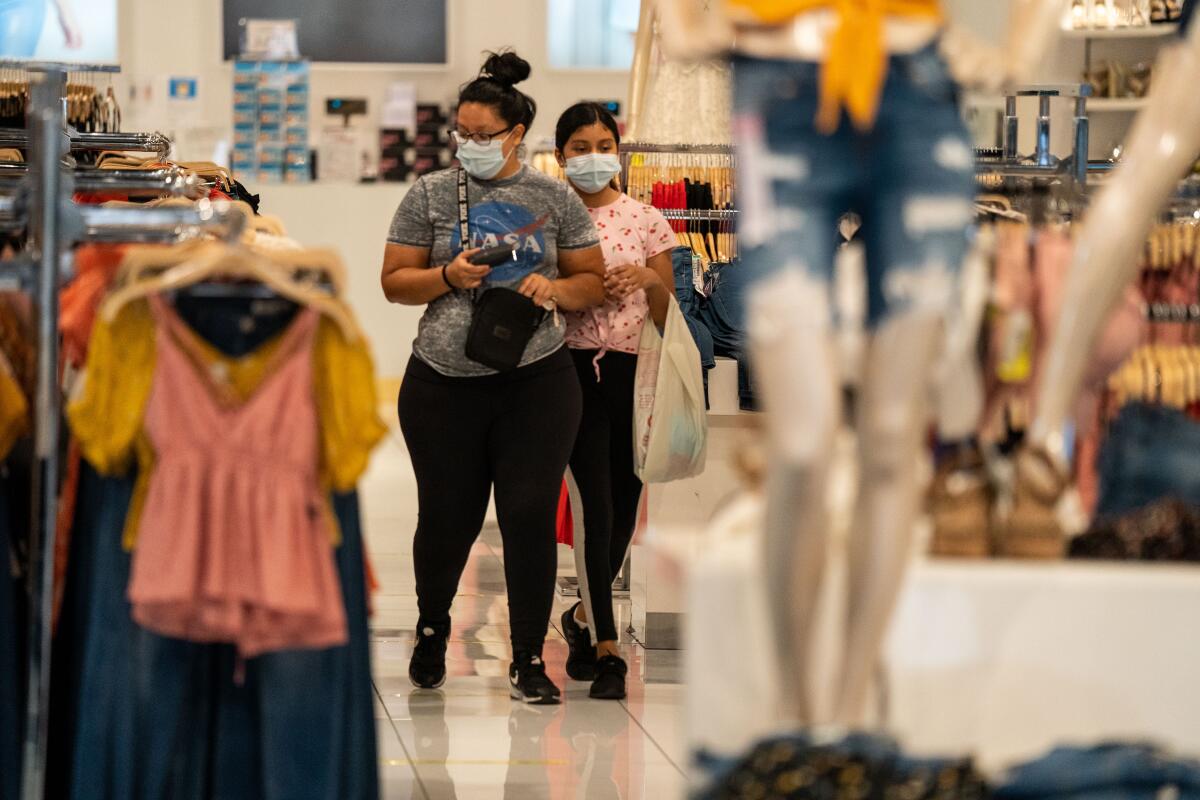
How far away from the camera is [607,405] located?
4.68m

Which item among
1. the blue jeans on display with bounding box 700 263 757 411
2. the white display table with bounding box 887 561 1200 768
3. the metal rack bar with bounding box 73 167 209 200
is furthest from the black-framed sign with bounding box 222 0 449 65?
the white display table with bounding box 887 561 1200 768

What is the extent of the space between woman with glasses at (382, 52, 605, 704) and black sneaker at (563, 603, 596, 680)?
1.45ft

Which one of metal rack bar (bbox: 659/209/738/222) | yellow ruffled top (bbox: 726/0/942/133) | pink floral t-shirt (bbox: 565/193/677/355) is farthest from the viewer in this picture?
metal rack bar (bbox: 659/209/738/222)

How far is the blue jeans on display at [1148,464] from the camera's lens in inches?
120

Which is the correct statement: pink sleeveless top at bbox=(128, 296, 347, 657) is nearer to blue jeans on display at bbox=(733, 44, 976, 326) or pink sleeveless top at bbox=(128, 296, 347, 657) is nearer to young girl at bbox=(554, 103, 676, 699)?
blue jeans on display at bbox=(733, 44, 976, 326)

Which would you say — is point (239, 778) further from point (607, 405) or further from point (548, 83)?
point (548, 83)

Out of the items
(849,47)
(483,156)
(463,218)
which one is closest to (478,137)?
(483,156)

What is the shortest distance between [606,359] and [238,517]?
2241mm

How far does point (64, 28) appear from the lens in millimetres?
10562

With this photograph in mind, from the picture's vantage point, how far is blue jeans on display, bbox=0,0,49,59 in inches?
410

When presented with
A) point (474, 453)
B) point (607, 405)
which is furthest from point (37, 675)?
→ point (607, 405)

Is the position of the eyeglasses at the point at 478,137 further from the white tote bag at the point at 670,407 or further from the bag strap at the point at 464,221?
the white tote bag at the point at 670,407

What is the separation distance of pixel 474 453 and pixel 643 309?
0.75 metres

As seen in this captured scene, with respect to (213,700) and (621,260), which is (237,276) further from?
(621,260)
